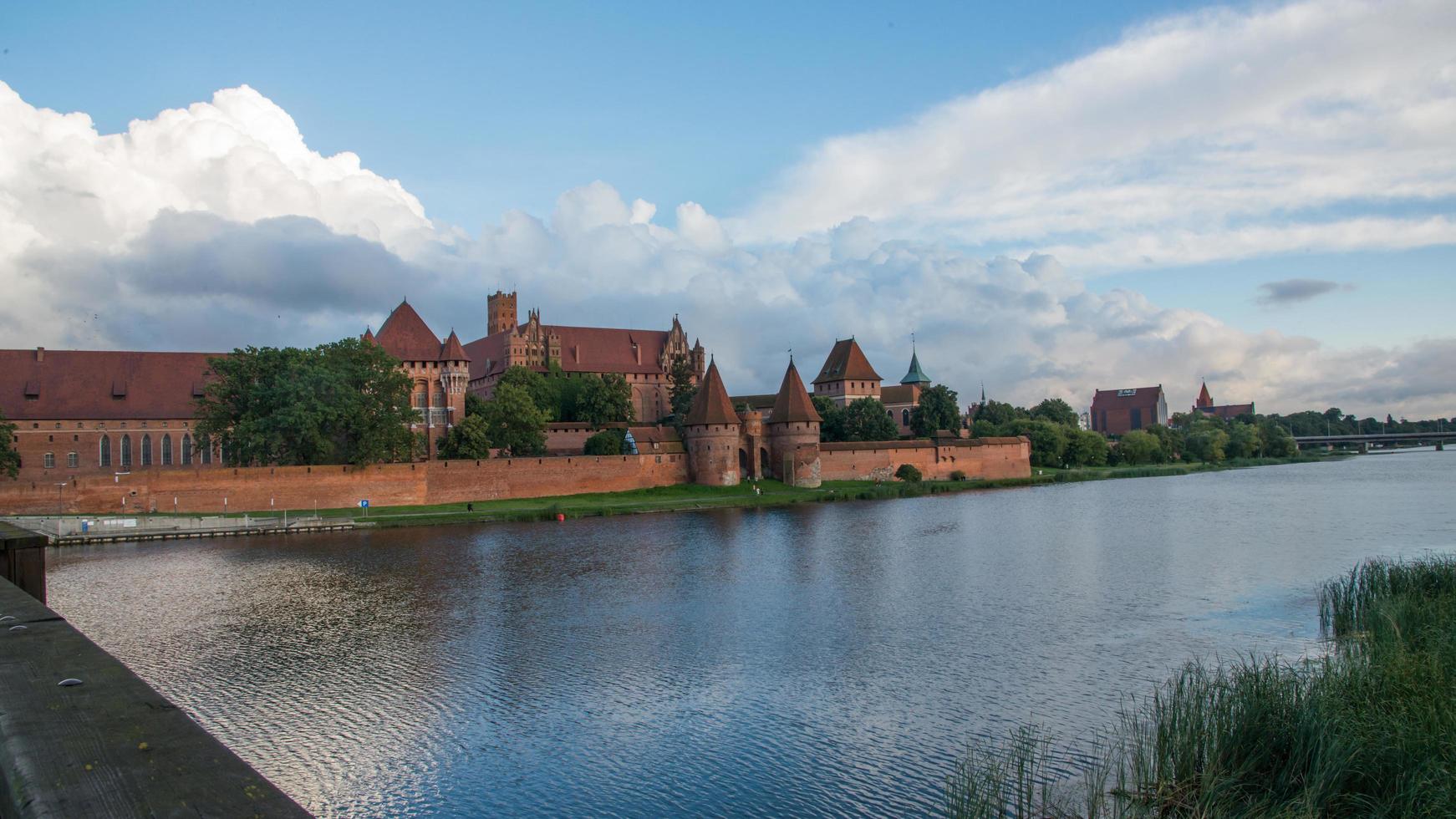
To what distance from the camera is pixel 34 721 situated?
2.00 meters

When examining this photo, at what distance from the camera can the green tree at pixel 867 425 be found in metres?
47.5

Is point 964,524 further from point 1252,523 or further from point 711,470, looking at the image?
point 711,470

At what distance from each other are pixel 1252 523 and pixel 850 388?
33.0 metres

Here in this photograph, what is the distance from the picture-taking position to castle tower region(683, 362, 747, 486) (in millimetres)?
38719

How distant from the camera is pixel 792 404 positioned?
1582 inches

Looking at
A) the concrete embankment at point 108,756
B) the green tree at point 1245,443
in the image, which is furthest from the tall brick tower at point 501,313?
the concrete embankment at point 108,756

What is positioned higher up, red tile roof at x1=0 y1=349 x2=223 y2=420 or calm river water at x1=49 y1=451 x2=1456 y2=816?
red tile roof at x1=0 y1=349 x2=223 y2=420

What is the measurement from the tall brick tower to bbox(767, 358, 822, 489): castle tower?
37.9 m

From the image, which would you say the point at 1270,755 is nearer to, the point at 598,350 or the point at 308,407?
the point at 308,407

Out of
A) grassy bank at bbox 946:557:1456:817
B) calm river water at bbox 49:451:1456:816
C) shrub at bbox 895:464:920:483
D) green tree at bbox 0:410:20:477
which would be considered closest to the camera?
grassy bank at bbox 946:557:1456:817

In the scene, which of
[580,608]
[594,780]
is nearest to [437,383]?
[580,608]

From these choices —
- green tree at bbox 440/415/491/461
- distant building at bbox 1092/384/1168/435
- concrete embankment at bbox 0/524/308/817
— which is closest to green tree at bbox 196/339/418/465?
green tree at bbox 440/415/491/461

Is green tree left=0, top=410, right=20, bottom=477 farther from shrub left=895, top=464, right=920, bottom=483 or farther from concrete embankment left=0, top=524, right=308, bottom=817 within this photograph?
concrete embankment left=0, top=524, right=308, bottom=817

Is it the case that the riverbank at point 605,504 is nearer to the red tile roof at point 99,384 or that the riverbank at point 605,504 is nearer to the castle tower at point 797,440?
the castle tower at point 797,440
